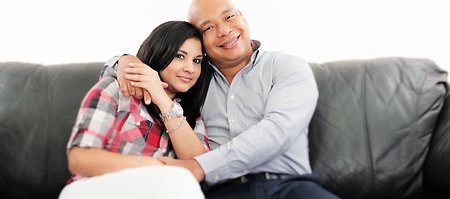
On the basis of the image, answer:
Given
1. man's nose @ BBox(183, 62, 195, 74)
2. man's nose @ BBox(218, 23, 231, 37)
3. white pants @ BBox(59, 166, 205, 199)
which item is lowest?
white pants @ BBox(59, 166, 205, 199)

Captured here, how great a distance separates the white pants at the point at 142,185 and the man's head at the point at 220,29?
49 centimetres

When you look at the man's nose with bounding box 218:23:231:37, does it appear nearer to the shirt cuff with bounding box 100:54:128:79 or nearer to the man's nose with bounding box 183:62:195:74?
the man's nose with bounding box 183:62:195:74

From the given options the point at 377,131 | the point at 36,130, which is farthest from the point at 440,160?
the point at 36,130

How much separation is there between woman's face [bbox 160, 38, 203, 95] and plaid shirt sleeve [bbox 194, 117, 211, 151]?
121 millimetres

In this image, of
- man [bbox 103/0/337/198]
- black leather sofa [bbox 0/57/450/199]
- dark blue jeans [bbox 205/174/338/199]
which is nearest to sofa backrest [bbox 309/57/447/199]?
black leather sofa [bbox 0/57/450/199]

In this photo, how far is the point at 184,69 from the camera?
4.41 feet

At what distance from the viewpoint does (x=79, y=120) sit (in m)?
1.16

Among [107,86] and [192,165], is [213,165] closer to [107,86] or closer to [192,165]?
[192,165]

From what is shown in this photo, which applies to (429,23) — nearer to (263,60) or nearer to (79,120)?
(263,60)

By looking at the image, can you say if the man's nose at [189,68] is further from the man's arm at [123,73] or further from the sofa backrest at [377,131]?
the sofa backrest at [377,131]

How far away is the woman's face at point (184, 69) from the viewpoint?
1.34 m

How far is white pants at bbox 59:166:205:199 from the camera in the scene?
1.02 m

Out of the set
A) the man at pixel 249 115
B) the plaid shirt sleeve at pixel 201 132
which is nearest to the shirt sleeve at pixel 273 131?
the man at pixel 249 115

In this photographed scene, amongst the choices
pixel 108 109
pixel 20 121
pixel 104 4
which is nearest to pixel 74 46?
pixel 104 4
